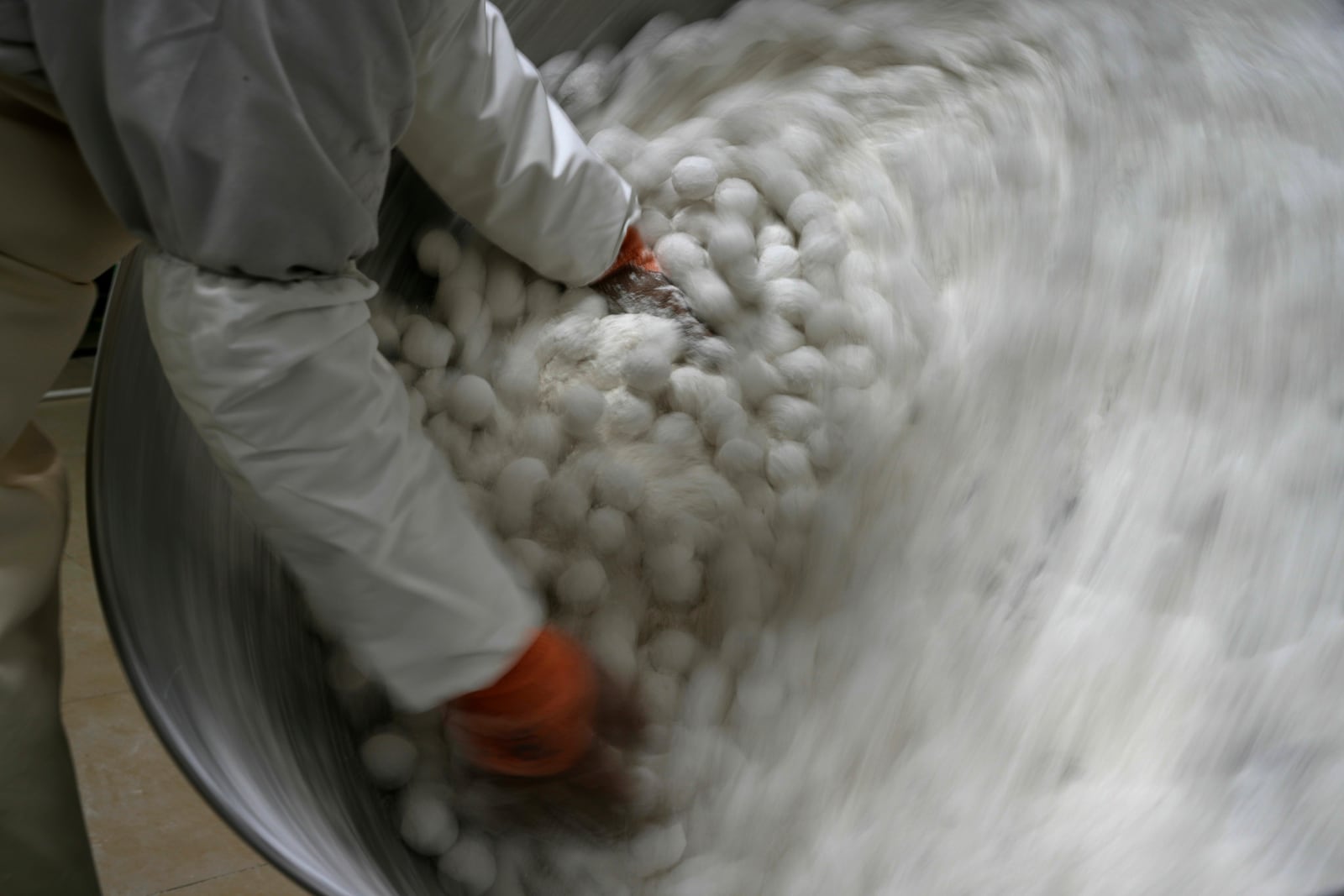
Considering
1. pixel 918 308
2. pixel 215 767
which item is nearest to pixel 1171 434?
pixel 918 308

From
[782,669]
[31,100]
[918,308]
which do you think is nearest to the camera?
[31,100]

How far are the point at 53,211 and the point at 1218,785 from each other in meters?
0.80

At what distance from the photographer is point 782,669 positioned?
895mm

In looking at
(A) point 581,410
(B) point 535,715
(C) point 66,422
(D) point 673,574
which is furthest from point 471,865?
(C) point 66,422

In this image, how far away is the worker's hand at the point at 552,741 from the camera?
0.75 m

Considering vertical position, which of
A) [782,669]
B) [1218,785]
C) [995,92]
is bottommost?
[782,669]

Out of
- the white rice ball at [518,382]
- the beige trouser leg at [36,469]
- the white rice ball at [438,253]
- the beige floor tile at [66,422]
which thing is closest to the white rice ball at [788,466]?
the white rice ball at [518,382]

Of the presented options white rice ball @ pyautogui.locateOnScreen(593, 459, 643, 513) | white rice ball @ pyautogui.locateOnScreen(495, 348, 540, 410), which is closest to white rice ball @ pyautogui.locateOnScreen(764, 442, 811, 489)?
white rice ball @ pyautogui.locateOnScreen(593, 459, 643, 513)

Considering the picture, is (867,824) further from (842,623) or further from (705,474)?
(705,474)

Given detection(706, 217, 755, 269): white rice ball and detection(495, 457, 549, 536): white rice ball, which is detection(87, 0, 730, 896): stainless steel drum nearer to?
detection(495, 457, 549, 536): white rice ball

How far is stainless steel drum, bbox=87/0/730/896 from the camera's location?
2.25 feet

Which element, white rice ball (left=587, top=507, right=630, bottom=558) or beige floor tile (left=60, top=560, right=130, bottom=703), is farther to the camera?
beige floor tile (left=60, top=560, right=130, bottom=703)

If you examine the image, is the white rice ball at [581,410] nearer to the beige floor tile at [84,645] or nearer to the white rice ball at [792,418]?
the white rice ball at [792,418]

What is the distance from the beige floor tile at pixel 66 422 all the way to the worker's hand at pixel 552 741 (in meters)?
0.96
